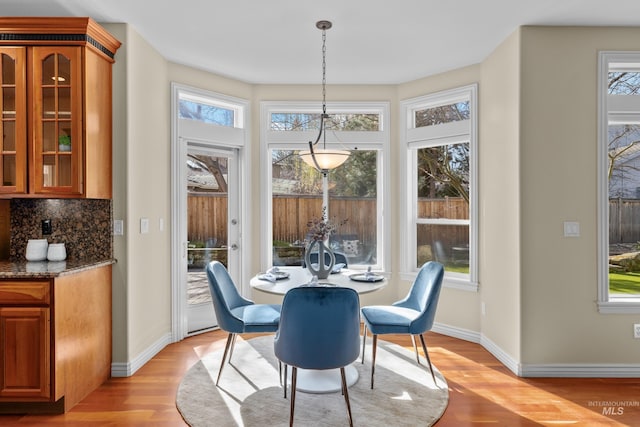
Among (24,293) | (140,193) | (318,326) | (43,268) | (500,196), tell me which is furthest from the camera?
(500,196)

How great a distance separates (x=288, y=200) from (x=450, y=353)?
237cm

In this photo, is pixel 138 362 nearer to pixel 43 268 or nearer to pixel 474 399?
pixel 43 268

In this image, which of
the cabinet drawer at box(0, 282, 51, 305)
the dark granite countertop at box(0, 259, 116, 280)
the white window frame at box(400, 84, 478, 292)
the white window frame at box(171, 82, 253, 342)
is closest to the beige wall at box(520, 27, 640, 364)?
the white window frame at box(400, 84, 478, 292)

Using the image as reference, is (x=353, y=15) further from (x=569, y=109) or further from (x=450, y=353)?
(x=450, y=353)

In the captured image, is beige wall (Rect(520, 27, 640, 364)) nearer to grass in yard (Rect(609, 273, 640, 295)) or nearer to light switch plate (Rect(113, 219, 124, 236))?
grass in yard (Rect(609, 273, 640, 295))

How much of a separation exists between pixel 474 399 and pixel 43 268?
3083 mm

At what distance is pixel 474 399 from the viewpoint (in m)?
2.70

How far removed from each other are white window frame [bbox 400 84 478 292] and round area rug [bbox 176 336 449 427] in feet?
4.00

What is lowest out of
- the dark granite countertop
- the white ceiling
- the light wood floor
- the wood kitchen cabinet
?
the light wood floor

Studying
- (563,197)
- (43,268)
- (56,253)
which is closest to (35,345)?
(43,268)

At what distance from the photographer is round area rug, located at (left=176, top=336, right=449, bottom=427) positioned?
2.40 m

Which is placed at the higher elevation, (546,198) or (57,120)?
(57,120)

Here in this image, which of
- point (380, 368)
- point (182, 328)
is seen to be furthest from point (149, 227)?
point (380, 368)

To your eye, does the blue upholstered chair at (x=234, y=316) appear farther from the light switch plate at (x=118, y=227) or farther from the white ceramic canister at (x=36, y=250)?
the white ceramic canister at (x=36, y=250)
